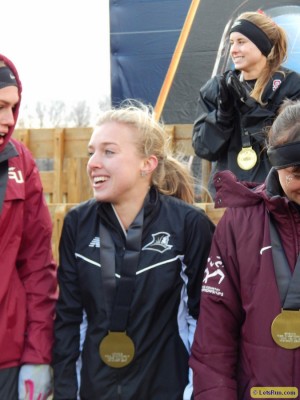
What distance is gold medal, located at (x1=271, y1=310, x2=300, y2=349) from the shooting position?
8.09 feet

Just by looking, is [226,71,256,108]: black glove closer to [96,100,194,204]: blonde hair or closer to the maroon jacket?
[96,100,194,204]: blonde hair

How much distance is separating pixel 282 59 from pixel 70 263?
2.16 m

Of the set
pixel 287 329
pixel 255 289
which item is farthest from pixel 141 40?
pixel 287 329

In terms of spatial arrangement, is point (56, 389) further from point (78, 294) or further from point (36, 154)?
point (36, 154)

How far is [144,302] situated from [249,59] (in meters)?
2.00

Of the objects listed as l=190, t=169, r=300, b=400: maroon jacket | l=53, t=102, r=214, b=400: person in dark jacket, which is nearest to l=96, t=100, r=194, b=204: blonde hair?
l=53, t=102, r=214, b=400: person in dark jacket

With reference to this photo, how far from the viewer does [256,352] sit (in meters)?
2.53

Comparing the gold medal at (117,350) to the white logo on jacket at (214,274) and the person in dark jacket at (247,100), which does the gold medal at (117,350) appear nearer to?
the white logo on jacket at (214,274)

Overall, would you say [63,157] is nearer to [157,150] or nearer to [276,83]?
[276,83]

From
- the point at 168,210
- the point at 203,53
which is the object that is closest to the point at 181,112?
the point at 203,53

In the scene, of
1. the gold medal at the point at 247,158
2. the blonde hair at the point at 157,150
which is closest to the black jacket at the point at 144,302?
the blonde hair at the point at 157,150

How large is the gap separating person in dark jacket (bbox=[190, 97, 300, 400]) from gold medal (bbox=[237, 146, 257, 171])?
131cm

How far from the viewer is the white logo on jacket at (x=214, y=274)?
2.64 meters

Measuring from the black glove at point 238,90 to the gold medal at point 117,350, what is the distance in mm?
1742
